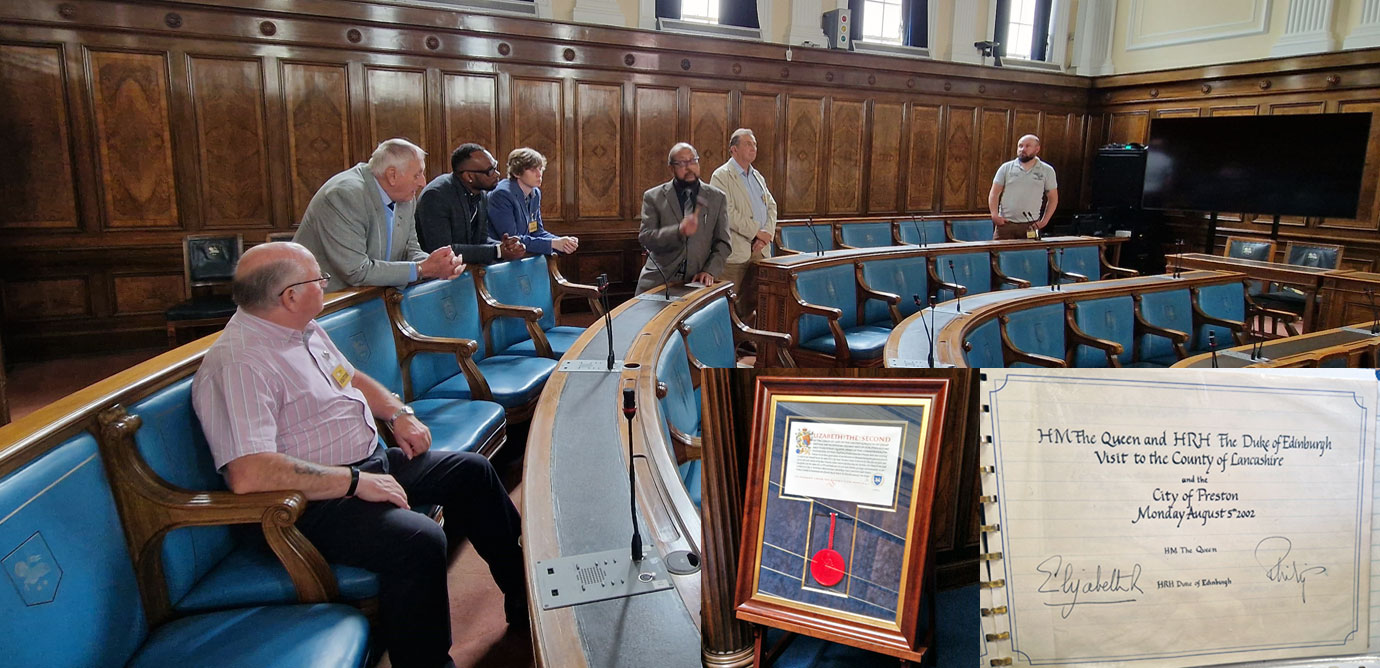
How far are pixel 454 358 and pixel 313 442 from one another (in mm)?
1485

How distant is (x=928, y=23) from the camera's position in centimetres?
803

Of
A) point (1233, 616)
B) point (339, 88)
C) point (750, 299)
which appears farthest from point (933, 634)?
point (339, 88)

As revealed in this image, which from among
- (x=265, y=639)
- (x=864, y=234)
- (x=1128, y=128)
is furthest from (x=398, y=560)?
(x=1128, y=128)

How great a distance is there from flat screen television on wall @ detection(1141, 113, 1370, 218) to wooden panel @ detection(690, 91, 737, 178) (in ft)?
15.9

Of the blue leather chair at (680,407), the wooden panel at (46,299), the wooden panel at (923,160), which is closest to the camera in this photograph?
the blue leather chair at (680,407)

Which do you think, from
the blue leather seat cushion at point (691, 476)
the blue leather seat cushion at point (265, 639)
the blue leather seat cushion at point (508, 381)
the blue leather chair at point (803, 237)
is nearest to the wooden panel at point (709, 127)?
the blue leather chair at point (803, 237)

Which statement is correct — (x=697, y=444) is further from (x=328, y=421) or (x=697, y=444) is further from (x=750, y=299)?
(x=750, y=299)

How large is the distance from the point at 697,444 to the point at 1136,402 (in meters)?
1.36

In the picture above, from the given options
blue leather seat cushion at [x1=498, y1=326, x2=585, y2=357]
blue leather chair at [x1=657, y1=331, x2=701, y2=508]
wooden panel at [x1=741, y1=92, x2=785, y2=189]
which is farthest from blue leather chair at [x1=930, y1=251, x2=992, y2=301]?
wooden panel at [x1=741, y1=92, x2=785, y2=189]

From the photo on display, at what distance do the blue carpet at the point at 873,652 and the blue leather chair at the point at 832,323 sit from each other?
3.02 m

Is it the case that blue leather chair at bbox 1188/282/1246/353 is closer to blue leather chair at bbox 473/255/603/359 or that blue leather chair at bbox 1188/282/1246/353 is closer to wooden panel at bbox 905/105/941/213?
blue leather chair at bbox 473/255/603/359

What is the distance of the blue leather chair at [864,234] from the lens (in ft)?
22.8

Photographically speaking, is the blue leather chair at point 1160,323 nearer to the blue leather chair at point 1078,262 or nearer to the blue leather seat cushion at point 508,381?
the blue leather chair at point 1078,262

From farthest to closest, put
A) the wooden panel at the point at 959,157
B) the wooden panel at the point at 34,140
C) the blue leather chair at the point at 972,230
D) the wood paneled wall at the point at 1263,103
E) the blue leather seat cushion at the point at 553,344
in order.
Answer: the wooden panel at the point at 959,157
the blue leather chair at the point at 972,230
the wood paneled wall at the point at 1263,103
the wooden panel at the point at 34,140
the blue leather seat cushion at the point at 553,344
